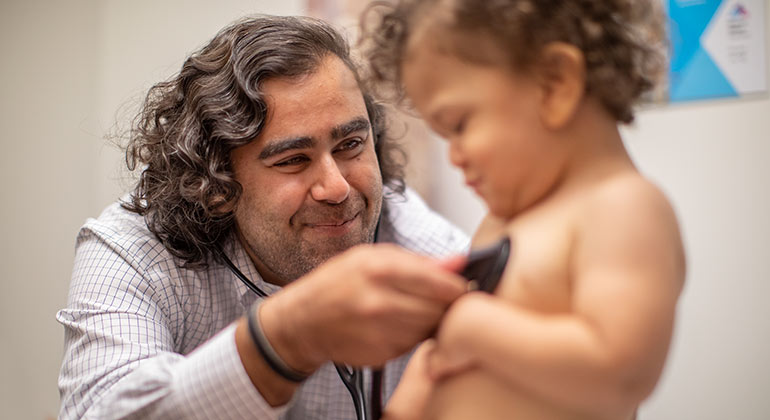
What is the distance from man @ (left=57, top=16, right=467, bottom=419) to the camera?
1.09m

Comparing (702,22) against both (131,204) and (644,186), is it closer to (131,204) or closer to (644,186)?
(644,186)

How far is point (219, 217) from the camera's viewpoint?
4.41 ft

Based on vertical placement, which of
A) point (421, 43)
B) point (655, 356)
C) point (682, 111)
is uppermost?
point (421, 43)

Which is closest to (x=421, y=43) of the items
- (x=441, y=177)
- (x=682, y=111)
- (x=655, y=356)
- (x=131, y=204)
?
(x=655, y=356)

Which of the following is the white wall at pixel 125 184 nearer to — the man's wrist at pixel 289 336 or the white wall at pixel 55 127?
the white wall at pixel 55 127

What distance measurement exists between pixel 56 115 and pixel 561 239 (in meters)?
1.97

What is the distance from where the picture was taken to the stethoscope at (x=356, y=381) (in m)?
0.81

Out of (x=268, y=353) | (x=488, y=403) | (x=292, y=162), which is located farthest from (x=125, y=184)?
(x=488, y=403)

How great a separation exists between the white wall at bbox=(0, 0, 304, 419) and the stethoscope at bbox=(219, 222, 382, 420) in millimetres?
846

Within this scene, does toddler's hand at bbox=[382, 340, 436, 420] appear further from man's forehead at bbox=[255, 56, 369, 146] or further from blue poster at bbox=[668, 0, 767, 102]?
blue poster at bbox=[668, 0, 767, 102]

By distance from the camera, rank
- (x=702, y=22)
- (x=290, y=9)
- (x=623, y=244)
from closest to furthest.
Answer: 1. (x=623, y=244)
2. (x=702, y=22)
3. (x=290, y=9)

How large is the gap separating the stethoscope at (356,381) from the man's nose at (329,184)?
8.7 inches

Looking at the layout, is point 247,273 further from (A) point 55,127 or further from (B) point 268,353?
(A) point 55,127

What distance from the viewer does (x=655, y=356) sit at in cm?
56
